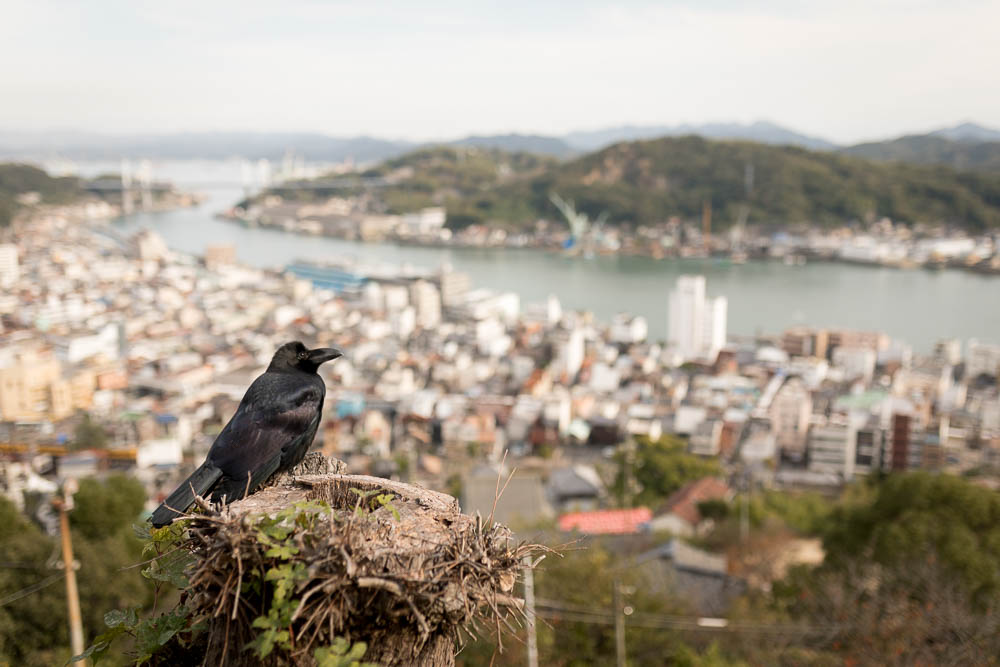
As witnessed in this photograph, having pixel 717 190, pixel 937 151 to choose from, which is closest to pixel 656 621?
pixel 717 190

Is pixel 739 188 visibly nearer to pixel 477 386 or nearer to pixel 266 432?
pixel 477 386

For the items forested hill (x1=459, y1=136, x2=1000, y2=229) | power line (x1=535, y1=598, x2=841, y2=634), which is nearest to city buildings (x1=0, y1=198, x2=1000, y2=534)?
power line (x1=535, y1=598, x2=841, y2=634)

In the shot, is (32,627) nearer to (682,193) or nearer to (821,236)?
(821,236)

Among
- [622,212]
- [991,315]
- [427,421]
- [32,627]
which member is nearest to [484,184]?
[622,212]

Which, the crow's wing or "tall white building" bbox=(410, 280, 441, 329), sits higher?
the crow's wing

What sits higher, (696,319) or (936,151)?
(936,151)

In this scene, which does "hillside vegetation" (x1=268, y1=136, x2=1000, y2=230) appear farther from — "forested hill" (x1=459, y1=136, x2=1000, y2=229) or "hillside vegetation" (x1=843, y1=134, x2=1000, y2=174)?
"hillside vegetation" (x1=843, y1=134, x2=1000, y2=174)

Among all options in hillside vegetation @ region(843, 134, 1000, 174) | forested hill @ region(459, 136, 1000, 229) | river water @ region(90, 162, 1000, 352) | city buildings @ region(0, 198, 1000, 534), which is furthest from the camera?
hillside vegetation @ region(843, 134, 1000, 174)
